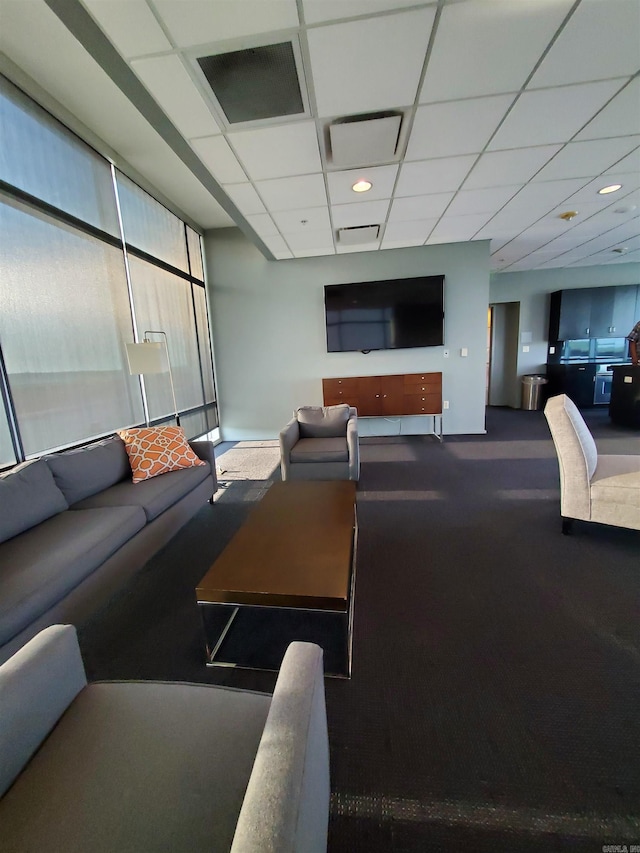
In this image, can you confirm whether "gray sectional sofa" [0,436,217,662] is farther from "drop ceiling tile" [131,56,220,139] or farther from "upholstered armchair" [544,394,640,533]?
"upholstered armchair" [544,394,640,533]

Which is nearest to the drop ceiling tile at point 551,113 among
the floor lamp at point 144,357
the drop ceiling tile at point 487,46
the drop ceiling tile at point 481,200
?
the drop ceiling tile at point 487,46

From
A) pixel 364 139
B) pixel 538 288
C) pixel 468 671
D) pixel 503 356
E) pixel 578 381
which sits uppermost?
pixel 364 139

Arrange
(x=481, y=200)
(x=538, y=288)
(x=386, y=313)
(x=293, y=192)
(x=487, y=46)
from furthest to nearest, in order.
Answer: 1. (x=538, y=288)
2. (x=386, y=313)
3. (x=481, y=200)
4. (x=293, y=192)
5. (x=487, y=46)

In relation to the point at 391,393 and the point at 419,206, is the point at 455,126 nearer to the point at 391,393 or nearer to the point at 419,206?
the point at 419,206

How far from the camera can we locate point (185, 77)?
1715 mm

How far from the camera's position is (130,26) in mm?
1469

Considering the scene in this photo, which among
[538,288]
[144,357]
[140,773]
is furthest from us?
[538,288]

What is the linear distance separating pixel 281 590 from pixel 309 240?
4.04 meters

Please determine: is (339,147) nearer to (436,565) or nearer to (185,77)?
(185,77)

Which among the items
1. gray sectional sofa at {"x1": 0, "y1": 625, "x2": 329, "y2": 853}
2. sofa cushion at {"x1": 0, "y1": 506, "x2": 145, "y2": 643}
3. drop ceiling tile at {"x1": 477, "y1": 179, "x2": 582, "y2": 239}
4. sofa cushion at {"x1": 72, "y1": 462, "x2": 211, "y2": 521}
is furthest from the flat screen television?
gray sectional sofa at {"x1": 0, "y1": 625, "x2": 329, "y2": 853}

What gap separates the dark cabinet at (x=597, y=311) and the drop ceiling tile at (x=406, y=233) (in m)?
3.52

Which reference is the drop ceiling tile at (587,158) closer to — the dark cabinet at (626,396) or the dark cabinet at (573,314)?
the dark cabinet at (626,396)

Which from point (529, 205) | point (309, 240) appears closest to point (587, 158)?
point (529, 205)

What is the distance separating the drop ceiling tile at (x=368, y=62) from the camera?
1.50 m
